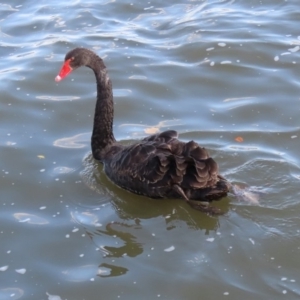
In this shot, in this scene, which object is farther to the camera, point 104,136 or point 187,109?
point 187,109

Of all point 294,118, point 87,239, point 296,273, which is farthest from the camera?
point 294,118

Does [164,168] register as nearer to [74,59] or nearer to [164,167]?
[164,167]

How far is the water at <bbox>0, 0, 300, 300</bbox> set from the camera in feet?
17.4

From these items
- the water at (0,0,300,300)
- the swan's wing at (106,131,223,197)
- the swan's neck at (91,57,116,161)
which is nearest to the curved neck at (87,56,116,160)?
the swan's neck at (91,57,116,161)

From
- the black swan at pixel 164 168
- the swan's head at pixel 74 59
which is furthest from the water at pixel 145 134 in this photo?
the swan's head at pixel 74 59

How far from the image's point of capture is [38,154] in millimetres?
6984

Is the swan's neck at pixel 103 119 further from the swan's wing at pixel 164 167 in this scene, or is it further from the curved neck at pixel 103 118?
the swan's wing at pixel 164 167

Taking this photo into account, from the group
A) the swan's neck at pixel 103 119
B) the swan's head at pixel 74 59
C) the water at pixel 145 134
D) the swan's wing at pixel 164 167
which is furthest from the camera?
the swan's neck at pixel 103 119

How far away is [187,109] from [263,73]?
1340 millimetres

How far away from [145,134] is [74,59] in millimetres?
1198

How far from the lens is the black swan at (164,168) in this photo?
18.8 ft

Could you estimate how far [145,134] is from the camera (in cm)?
727

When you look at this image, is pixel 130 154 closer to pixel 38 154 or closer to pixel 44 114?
pixel 38 154

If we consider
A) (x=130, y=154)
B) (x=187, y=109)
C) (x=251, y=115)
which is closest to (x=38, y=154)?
(x=130, y=154)
